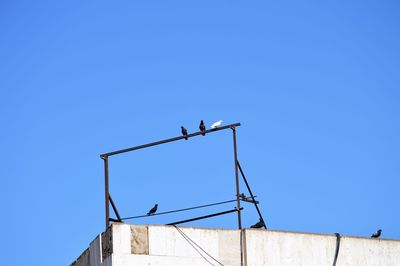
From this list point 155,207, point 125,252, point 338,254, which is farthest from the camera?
point 155,207

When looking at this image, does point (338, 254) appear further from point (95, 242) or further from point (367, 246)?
point (95, 242)

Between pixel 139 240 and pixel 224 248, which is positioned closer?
pixel 139 240

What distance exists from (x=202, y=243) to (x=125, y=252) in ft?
5.95

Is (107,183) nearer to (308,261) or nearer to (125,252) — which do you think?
(125,252)

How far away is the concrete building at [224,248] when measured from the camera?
24.2 meters

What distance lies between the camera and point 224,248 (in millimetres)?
24953

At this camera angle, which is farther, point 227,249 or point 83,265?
point 83,265

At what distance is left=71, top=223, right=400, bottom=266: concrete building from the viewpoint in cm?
2419

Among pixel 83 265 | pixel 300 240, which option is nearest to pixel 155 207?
pixel 83 265

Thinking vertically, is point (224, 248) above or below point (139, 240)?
below

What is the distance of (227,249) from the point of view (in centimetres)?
2495

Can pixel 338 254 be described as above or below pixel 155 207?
below

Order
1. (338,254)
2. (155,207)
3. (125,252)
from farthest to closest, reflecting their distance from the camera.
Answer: (155,207)
(338,254)
(125,252)

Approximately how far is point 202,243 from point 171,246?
73 centimetres
